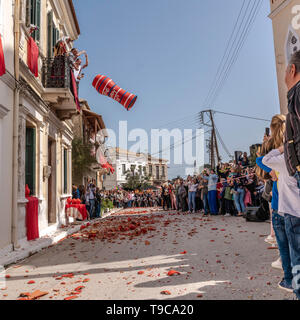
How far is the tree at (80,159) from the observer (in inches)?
991

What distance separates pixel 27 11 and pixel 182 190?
13.6 meters

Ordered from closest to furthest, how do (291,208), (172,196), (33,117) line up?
(291,208) → (33,117) → (172,196)

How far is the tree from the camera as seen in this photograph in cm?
2517

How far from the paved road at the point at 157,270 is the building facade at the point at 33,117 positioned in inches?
74.9

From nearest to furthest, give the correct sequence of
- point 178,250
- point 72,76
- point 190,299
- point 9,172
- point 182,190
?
point 190,299 < point 178,250 < point 9,172 < point 72,76 < point 182,190

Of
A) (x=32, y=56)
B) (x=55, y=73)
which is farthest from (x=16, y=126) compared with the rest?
(x=55, y=73)

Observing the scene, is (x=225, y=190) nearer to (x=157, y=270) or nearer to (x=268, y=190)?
(x=268, y=190)

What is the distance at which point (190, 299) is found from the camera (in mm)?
3447

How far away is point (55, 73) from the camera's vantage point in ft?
37.4

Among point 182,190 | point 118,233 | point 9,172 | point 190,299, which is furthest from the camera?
point 182,190

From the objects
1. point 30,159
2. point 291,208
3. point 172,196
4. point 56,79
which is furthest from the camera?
point 172,196

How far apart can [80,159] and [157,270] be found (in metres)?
21.1

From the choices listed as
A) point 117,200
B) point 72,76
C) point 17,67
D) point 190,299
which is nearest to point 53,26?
point 72,76
